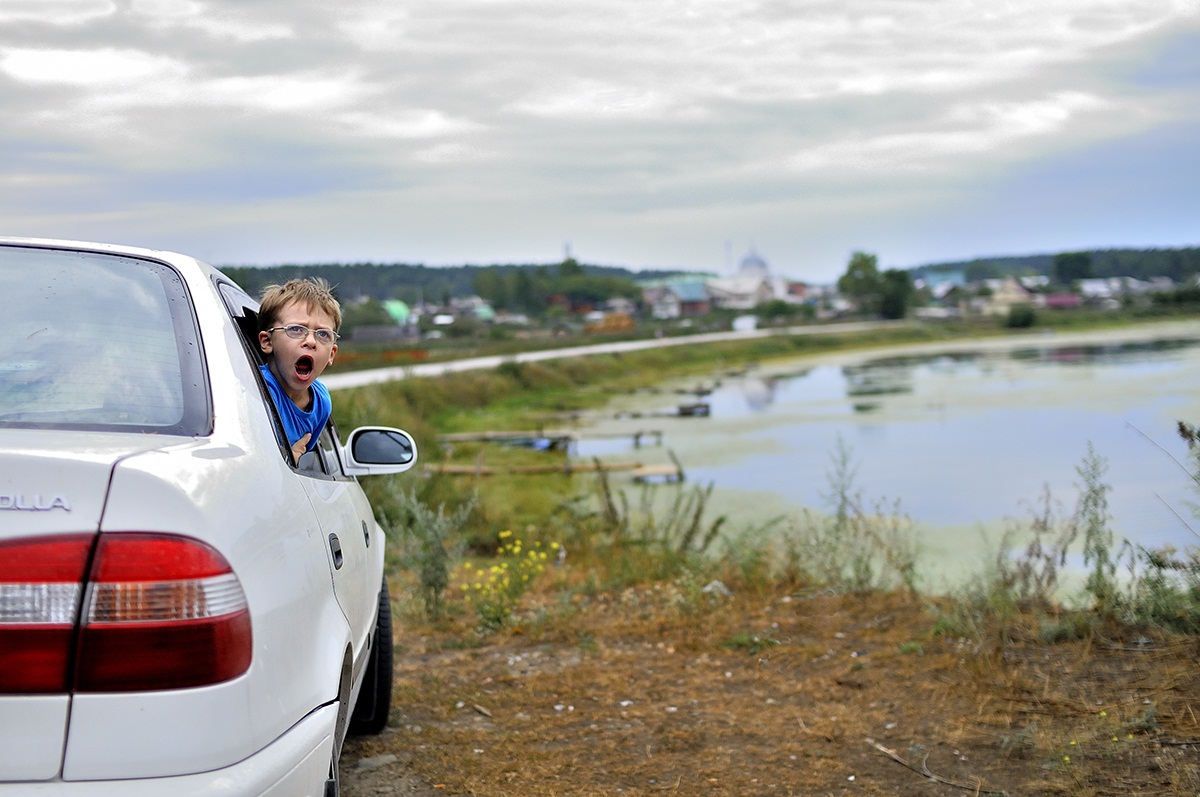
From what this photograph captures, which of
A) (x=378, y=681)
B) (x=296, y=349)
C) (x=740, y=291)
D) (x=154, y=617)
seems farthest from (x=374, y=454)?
(x=740, y=291)

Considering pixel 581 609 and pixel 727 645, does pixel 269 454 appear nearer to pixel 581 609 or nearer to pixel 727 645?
pixel 727 645

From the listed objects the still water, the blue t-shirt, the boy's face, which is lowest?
the still water

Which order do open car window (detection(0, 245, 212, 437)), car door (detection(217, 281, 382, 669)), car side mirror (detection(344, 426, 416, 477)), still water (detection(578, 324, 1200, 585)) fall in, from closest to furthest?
open car window (detection(0, 245, 212, 437)) < car door (detection(217, 281, 382, 669)) < car side mirror (detection(344, 426, 416, 477)) < still water (detection(578, 324, 1200, 585))

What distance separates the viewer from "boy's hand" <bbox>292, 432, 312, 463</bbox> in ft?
10.2

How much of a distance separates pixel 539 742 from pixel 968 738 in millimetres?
1734

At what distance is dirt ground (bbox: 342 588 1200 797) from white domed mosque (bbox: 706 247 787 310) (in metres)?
134

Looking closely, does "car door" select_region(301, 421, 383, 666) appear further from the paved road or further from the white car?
the paved road

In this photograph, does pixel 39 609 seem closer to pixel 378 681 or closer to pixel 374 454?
pixel 374 454

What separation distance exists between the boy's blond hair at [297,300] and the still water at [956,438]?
3609 mm

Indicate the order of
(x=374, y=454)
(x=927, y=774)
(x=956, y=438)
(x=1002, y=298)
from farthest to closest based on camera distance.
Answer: (x=1002, y=298)
(x=956, y=438)
(x=927, y=774)
(x=374, y=454)

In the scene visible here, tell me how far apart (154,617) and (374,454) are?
2.07m

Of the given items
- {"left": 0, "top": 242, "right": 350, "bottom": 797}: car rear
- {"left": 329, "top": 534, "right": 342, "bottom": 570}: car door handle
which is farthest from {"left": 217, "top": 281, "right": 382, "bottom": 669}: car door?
{"left": 0, "top": 242, "right": 350, "bottom": 797}: car rear

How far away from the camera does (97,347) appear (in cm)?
255

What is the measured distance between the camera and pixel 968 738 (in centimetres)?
464
